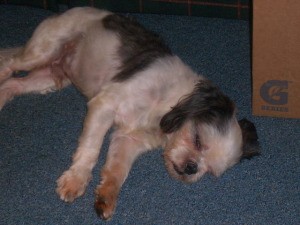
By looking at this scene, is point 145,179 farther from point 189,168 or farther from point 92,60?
point 92,60

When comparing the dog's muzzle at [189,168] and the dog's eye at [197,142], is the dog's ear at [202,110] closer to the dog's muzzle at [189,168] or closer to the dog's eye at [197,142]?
the dog's eye at [197,142]

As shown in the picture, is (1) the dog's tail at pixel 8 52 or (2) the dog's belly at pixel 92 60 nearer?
(2) the dog's belly at pixel 92 60

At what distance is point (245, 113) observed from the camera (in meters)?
3.70

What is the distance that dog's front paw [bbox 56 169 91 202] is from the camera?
2.90 m

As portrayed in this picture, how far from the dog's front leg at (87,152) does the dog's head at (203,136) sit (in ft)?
1.31

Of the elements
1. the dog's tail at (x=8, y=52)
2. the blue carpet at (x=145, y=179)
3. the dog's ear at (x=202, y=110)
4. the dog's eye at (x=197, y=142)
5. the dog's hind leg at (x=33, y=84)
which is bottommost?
the blue carpet at (x=145, y=179)

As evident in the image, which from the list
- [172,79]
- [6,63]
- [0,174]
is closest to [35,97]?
[6,63]

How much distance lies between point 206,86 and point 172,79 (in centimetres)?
25

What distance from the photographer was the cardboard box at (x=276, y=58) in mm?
3051

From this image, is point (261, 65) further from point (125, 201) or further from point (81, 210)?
point (81, 210)

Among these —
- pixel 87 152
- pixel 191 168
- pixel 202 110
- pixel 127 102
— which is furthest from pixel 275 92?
pixel 87 152

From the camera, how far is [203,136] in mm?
2918

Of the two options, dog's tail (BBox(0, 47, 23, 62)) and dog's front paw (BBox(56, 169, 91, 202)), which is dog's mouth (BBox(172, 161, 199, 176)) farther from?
dog's tail (BBox(0, 47, 23, 62))

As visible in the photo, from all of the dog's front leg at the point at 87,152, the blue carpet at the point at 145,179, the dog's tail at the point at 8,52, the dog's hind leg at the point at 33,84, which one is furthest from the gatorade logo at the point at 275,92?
the dog's tail at the point at 8,52
